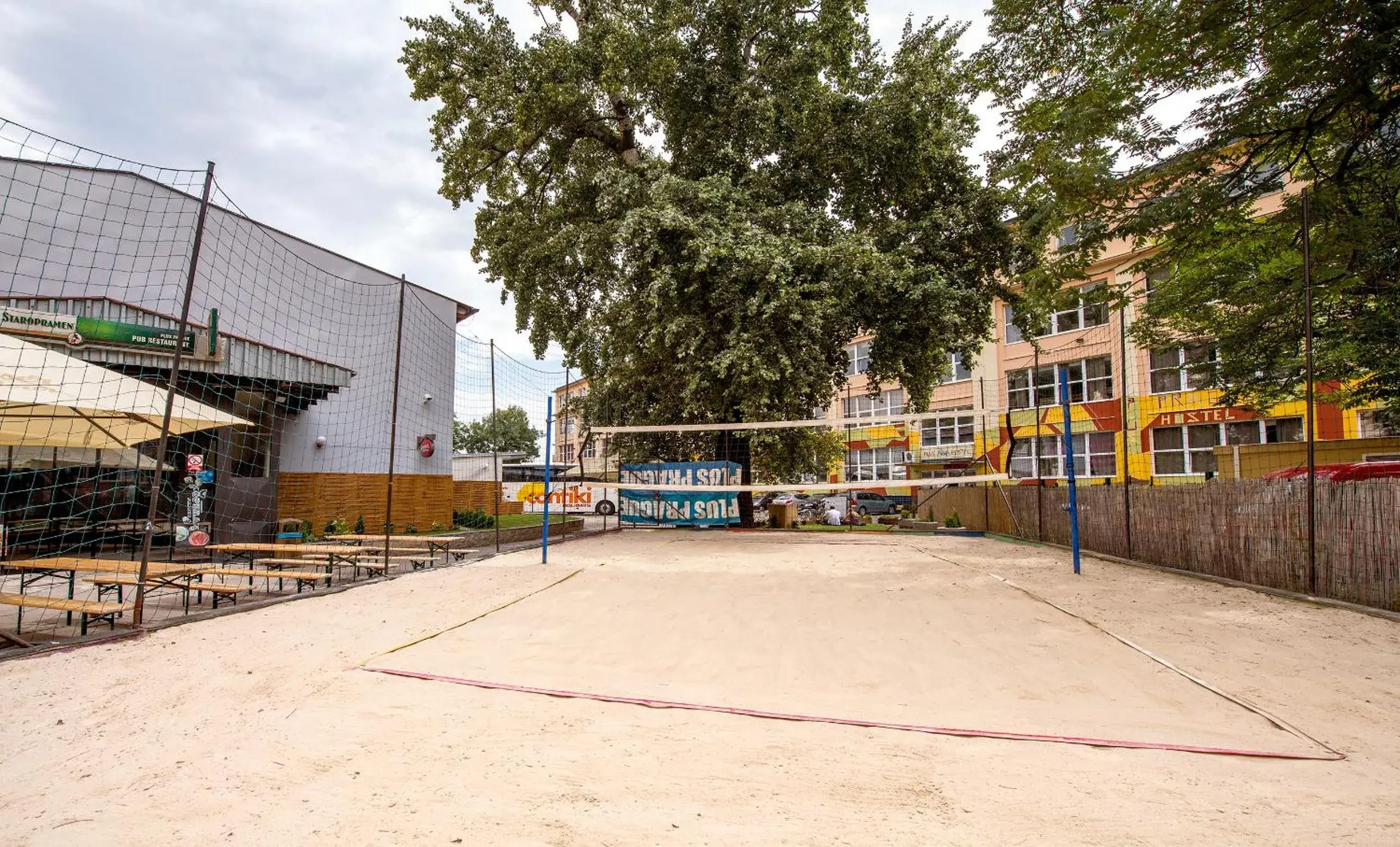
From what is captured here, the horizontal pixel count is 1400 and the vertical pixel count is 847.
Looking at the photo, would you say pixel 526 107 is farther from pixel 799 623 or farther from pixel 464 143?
A: pixel 799 623

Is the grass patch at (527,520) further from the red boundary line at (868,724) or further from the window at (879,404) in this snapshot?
the window at (879,404)

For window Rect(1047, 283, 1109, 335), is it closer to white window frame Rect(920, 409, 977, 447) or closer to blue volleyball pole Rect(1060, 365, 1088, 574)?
blue volleyball pole Rect(1060, 365, 1088, 574)

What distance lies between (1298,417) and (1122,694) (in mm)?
22038

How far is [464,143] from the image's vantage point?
50.0ft

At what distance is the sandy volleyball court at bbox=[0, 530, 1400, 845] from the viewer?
7.70 ft

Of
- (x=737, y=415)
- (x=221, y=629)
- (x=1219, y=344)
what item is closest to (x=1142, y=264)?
(x=1219, y=344)

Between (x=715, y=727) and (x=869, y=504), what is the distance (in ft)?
83.0

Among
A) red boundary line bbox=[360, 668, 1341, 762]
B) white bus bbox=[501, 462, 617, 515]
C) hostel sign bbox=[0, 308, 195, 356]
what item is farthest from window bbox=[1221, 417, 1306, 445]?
hostel sign bbox=[0, 308, 195, 356]

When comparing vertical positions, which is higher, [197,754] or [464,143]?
[464,143]

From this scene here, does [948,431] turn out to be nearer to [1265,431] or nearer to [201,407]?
[1265,431]

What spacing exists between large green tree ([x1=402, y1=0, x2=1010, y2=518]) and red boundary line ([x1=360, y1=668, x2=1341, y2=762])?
8.41m

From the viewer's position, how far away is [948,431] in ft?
96.4

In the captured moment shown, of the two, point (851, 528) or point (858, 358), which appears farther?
point (858, 358)

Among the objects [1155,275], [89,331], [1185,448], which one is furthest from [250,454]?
[1185,448]
